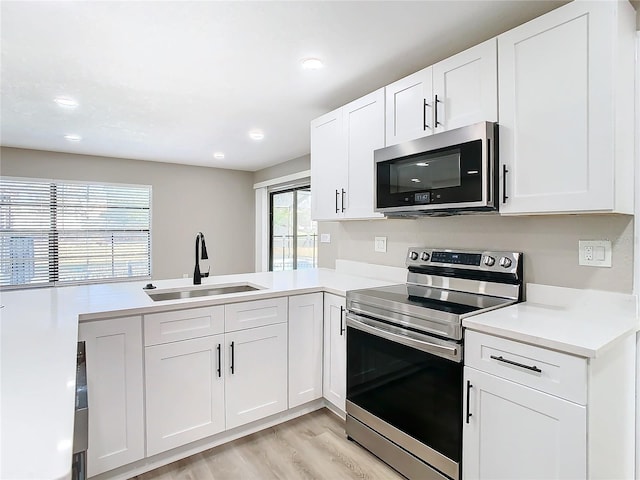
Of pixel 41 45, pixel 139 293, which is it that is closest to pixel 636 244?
pixel 139 293

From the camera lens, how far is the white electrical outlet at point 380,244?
2.79m

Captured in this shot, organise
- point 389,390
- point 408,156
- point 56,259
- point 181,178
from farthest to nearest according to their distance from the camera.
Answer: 1. point 181,178
2. point 56,259
3. point 408,156
4. point 389,390

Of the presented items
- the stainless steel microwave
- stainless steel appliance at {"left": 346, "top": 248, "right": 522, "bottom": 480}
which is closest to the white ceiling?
the stainless steel microwave

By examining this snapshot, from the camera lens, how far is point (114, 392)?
5.83 feet

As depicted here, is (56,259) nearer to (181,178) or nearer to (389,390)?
(181,178)

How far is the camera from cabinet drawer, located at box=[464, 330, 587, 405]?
122cm

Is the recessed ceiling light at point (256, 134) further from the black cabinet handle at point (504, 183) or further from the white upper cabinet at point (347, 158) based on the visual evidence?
the black cabinet handle at point (504, 183)

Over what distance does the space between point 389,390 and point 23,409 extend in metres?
1.56

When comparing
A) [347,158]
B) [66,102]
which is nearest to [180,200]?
[66,102]

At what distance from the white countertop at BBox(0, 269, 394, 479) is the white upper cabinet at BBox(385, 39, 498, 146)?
1.10 m

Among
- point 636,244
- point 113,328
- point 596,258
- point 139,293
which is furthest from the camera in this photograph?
point 139,293

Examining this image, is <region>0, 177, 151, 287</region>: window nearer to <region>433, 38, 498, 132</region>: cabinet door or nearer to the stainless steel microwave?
the stainless steel microwave

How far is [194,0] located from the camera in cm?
160

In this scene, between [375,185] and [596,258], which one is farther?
[375,185]
